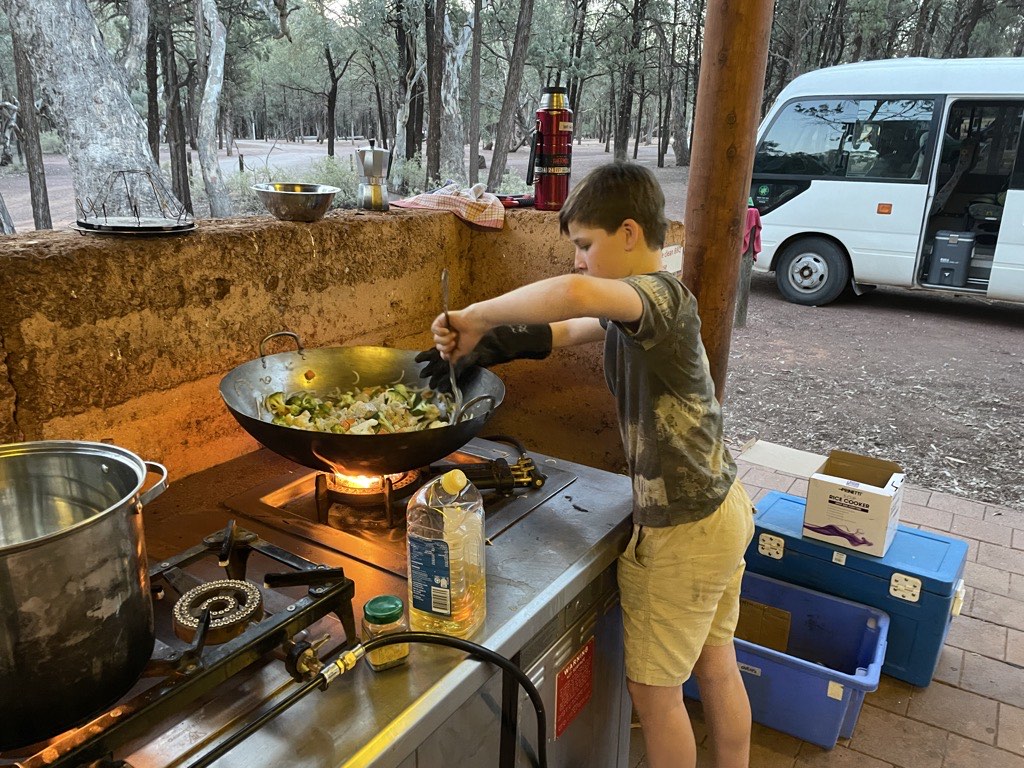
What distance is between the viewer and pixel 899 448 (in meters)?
4.81

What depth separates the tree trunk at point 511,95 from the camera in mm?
5926

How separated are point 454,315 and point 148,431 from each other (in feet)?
2.78

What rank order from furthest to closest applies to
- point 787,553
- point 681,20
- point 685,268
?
point 681,20, point 787,553, point 685,268

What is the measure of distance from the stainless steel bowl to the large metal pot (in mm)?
1116

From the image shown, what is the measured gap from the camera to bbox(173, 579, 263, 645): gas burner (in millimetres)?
1076

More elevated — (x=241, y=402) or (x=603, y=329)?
(x=603, y=329)

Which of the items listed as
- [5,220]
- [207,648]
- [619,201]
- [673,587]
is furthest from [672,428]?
[5,220]

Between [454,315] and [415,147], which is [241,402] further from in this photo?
[415,147]

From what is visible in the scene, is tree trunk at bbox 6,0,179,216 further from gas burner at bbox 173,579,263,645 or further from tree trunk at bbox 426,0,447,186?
tree trunk at bbox 426,0,447,186

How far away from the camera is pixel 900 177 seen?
758cm

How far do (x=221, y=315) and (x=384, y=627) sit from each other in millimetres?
1030

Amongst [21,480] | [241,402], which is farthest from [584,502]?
[21,480]

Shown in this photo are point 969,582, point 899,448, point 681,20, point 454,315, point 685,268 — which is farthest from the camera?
point 681,20

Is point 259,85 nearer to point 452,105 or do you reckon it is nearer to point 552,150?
point 452,105
